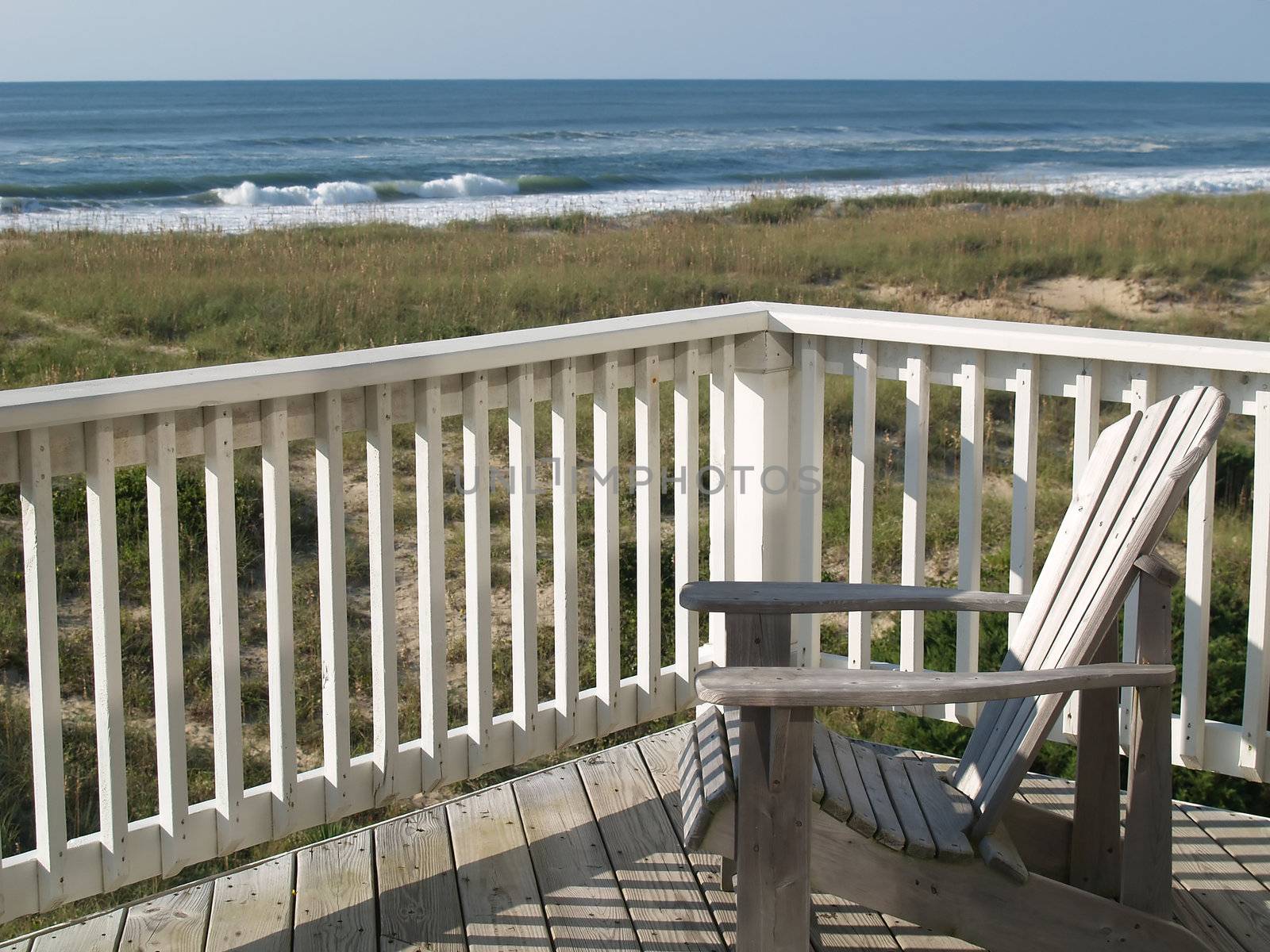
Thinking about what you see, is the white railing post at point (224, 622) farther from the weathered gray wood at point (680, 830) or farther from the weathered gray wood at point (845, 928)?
the weathered gray wood at point (845, 928)

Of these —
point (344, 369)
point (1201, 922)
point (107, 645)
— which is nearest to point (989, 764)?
point (1201, 922)

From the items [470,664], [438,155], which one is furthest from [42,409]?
[438,155]

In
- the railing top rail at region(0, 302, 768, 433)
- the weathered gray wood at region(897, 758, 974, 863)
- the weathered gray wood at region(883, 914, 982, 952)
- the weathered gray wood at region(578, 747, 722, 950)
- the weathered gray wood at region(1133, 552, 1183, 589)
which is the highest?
the railing top rail at region(0, 302, 768, 433)

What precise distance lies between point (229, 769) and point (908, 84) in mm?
90373

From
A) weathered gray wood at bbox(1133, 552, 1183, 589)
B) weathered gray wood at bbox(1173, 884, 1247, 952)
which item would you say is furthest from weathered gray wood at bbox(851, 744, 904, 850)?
weathered gray wood at bbox(1173, 884, 1247, 952)

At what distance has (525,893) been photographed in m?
2.37

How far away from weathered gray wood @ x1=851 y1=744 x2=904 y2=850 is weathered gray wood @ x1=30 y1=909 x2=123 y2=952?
50.4 inches

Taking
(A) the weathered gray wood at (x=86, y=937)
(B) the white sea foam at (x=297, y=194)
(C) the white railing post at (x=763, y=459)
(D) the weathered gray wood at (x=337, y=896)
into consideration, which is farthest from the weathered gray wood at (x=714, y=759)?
(B) the white sea foam at (x=297, y=194)

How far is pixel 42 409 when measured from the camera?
1.92 metres

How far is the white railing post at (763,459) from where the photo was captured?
2957 mm

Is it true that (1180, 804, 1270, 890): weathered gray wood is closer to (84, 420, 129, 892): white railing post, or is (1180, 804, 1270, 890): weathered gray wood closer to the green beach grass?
the green beach grass

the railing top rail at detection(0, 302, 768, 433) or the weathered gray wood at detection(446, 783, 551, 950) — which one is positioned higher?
the railing top rail at detection(0, 302, 768, 433)

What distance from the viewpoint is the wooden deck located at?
2.21 m

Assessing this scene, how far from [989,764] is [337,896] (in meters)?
1.19
